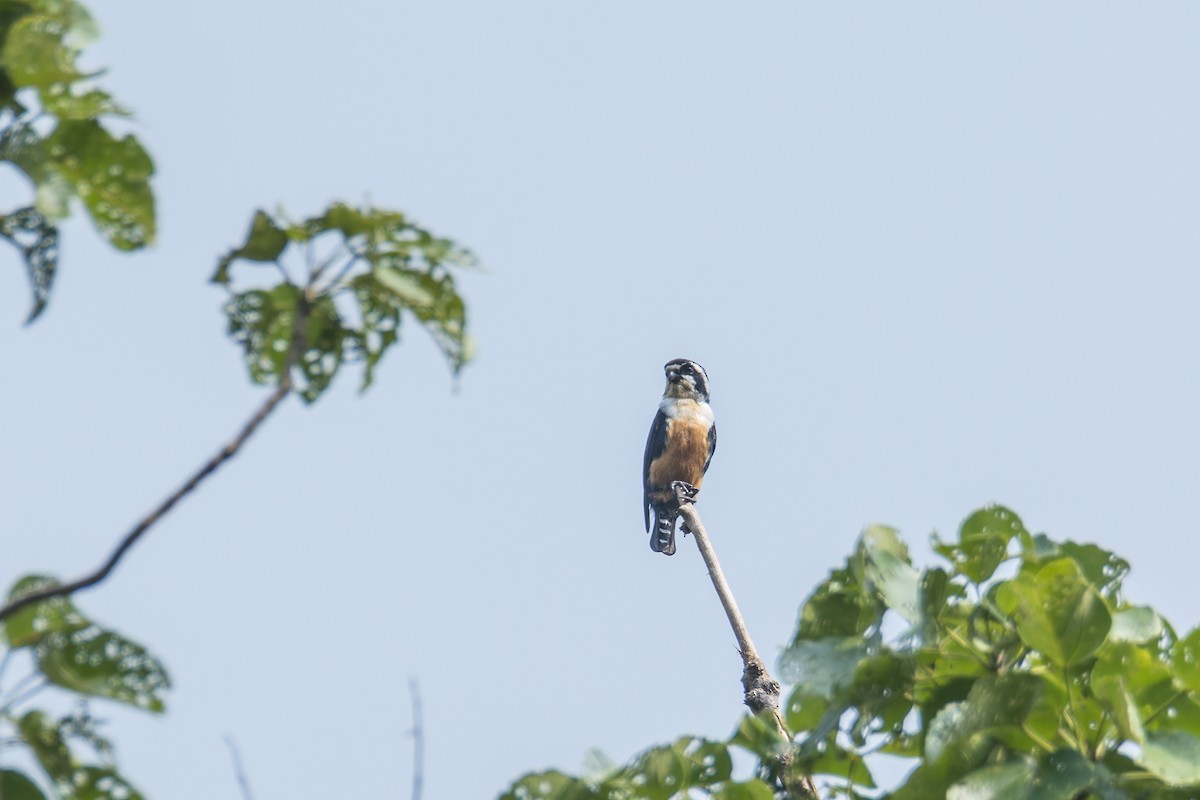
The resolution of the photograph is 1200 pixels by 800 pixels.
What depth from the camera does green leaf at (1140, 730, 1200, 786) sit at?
2521 mm

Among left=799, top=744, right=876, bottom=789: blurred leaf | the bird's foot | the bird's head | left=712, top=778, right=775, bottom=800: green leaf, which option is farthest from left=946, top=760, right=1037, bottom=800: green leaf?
the bird's head

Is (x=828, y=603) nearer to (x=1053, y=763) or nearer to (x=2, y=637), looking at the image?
(x=1053, y=763)

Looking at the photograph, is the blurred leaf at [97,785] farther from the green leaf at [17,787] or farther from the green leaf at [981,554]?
the green leaf at [981,554]

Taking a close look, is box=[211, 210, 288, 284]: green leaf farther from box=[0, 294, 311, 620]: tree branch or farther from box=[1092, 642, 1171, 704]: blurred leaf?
box=[1092, 642, 1171, 704]: blurred leaf

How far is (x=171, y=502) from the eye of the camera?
1528mm

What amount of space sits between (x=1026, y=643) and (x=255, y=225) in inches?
69.8

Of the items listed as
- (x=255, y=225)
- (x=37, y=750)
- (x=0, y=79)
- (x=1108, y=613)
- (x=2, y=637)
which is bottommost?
(x=37, y=750)

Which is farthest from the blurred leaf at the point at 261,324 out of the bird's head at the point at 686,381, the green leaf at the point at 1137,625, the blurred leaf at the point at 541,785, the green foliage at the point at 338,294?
the bird's head at the point at 686,381

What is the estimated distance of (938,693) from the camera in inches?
116

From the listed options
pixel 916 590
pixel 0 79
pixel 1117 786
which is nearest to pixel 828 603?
pixel 916 590

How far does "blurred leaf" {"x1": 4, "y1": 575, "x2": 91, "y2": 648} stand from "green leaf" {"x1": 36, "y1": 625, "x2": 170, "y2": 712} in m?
0.01

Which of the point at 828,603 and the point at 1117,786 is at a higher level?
the point at 828,603

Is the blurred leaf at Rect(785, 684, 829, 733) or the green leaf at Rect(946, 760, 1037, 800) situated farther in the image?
the blurred leaf at Rect(785, 684, 829, 733)

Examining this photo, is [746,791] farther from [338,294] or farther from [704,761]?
[338,294]
